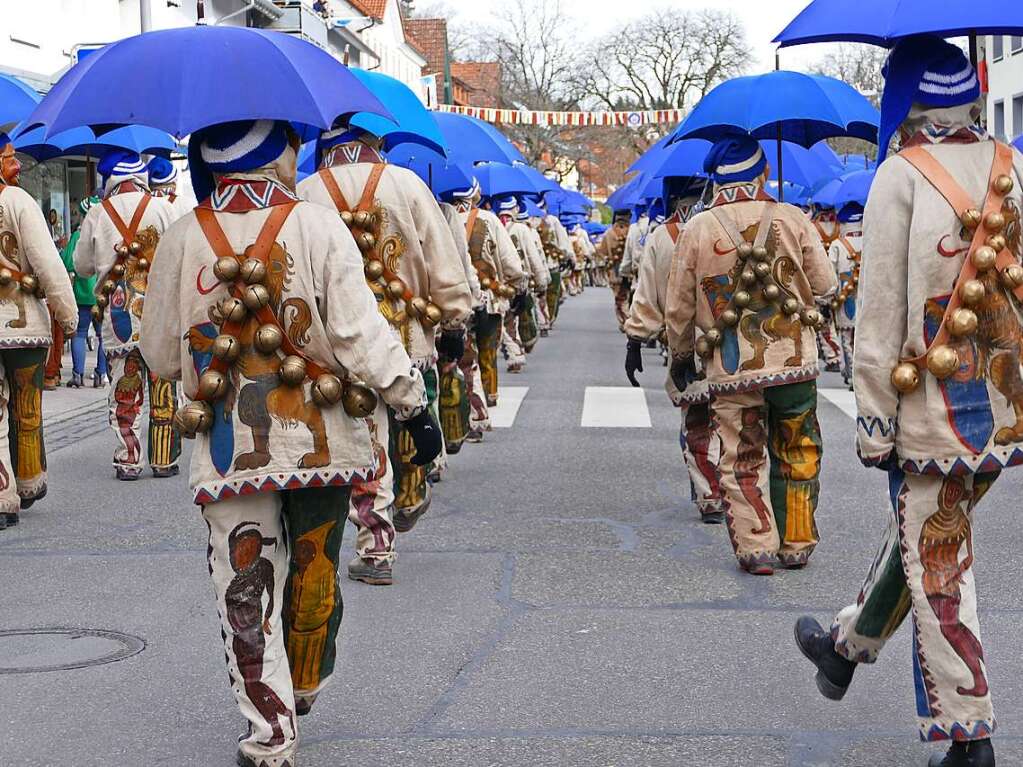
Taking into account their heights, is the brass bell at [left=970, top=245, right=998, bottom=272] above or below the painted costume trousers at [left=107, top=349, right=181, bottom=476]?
above

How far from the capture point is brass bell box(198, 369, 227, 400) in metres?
4.38

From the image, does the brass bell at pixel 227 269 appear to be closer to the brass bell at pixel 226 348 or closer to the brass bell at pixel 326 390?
the brass bell at pixel 226 348

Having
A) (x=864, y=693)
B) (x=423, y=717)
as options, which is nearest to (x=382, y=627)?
(x=423, y=717)

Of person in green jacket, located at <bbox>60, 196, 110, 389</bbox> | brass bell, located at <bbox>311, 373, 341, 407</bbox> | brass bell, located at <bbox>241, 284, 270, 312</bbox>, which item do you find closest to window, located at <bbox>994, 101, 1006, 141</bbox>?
person in green jacket, located at <bbox>60, 196, 110, 389</bbox>

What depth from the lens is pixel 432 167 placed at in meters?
10.7

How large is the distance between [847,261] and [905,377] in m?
12.8

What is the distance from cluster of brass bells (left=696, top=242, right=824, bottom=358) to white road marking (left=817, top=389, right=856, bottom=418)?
7.04 m

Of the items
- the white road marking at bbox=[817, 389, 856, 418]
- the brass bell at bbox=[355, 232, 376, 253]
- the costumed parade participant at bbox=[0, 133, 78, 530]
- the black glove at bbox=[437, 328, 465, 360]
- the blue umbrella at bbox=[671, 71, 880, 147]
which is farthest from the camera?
the white road marking at bbox=[817, 389, 856, 418]

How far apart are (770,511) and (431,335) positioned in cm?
170

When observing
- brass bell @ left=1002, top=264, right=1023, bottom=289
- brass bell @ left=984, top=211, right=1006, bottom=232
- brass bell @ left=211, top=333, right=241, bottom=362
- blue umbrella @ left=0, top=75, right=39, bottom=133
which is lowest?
brass bell @ left=211, top=333, right=241, bottom=362

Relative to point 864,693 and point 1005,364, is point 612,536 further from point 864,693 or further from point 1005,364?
point 1005,364

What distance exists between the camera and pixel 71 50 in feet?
82.4

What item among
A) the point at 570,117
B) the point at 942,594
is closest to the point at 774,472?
the point at 942,594

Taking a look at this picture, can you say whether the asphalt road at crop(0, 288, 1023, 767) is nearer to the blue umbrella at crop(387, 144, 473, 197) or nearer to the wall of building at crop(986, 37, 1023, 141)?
the blue umbrella at crop(387, 144, 473, 197)
